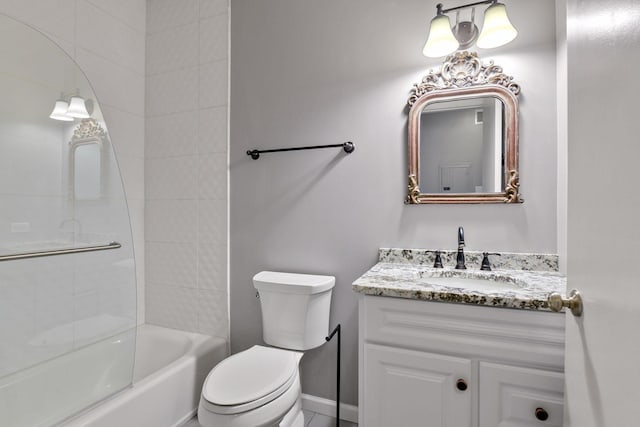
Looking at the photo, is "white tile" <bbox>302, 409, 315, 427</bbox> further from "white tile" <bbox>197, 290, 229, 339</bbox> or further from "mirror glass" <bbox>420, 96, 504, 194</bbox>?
"mirror glass" <bbox>420, 96, 504, 194</bbox>

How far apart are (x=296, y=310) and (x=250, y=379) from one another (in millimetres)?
389

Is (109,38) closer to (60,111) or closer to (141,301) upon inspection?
(60,111)

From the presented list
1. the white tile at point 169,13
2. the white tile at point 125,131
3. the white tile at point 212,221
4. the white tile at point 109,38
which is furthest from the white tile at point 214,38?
the white tile at point 212,221

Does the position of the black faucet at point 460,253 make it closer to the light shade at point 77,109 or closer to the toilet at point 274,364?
the toilet at point 274,364

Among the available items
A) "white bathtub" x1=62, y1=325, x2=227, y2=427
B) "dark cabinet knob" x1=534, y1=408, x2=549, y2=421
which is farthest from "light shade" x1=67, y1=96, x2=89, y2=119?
"dark cabinet knob" x1=534, y1=408, x2=549, y2=421

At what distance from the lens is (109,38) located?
6.78ft

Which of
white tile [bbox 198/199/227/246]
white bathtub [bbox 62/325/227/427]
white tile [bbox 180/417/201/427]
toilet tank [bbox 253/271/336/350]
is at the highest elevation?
white tile [bbox 198/199/227/246]

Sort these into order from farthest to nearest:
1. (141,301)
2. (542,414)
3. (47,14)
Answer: (141,301)
(47,14)
(542,414)

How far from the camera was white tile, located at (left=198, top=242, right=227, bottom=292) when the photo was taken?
2.06 m

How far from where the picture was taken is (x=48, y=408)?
1.24 metres

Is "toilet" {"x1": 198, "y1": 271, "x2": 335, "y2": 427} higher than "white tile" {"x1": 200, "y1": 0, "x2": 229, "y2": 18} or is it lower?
lower

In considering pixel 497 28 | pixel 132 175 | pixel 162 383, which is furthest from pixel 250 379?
pixel 497 28

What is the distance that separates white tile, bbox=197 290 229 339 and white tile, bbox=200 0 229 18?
1.82 m

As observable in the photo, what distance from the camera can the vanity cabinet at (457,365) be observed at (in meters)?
1.02
